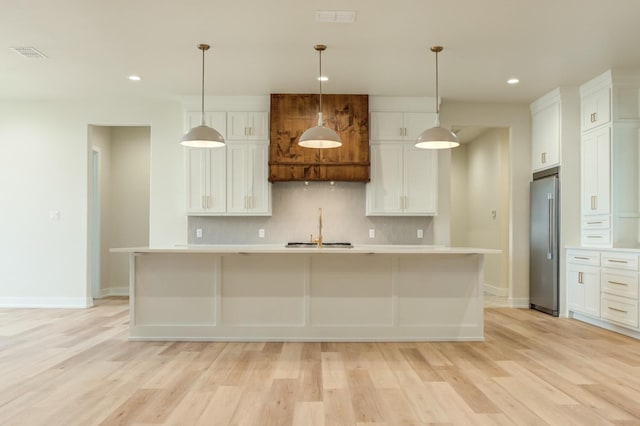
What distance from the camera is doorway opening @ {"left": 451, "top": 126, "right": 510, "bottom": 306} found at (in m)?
7.23

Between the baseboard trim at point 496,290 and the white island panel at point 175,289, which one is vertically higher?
the white island panel at point 175,289

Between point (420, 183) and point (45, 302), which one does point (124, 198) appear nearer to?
point (45, 302)

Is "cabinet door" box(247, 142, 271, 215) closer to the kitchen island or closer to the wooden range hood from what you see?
the wooden range hood

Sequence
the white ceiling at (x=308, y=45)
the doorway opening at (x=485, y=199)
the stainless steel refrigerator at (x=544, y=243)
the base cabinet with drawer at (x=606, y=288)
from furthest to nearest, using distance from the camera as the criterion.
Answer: the doorway opening at (x=485, y=199) → the stainless steel refrigerator at (x=544, y=243) → the base cabinet with drawer at (x=606, y=288) → the white ceiling at (x=308, y=45)

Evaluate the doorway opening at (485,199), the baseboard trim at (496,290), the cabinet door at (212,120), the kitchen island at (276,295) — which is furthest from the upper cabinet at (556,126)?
the cabinet door at (212,120)

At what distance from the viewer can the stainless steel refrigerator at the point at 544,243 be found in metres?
5.57

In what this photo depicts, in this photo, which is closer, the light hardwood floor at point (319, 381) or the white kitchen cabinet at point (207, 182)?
the light hardwood floor at point (319, 381)

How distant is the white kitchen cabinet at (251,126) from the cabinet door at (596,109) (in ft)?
13.2

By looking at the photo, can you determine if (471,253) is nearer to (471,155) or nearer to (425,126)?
(425,126)

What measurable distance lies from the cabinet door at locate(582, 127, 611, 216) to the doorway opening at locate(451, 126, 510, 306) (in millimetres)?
1526

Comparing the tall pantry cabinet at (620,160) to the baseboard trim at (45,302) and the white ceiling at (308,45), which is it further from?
the baseboard trim at (45,302)

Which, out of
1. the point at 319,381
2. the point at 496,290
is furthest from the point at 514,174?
the point at 319,381

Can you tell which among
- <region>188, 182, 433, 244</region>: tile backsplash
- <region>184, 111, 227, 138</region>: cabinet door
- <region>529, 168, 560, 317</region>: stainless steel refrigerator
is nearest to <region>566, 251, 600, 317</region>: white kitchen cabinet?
<region>529, 168, 560, 317</region>: stainless steel refrigerator

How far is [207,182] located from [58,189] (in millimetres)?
2171
